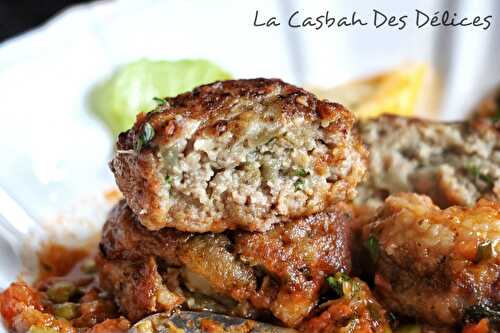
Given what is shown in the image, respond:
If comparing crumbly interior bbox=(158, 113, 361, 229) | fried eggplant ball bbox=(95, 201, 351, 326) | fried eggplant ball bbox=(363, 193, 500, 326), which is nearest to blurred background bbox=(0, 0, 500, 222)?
fried eggplant ball bbox=(95, 201, 351, 326)

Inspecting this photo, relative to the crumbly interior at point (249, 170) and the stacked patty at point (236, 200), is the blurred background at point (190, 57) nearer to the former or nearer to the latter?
the stacked patty at point (236, 200)

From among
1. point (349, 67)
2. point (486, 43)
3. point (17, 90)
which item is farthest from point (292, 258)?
point (486, 43)

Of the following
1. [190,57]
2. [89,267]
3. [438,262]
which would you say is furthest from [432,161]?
[190,57]

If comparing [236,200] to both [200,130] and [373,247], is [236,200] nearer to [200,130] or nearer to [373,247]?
[200,130]

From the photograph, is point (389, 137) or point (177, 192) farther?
point (389, 137)

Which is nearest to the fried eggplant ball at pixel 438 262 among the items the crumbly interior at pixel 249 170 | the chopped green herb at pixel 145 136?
the crumbly interior at pixel 249 170

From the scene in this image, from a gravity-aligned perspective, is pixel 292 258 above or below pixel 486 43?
above

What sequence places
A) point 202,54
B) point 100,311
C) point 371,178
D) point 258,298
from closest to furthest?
point 258,298 → point 100,311 → point 371,178 → point 202,54

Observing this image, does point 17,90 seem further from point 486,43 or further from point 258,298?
point 486,43
